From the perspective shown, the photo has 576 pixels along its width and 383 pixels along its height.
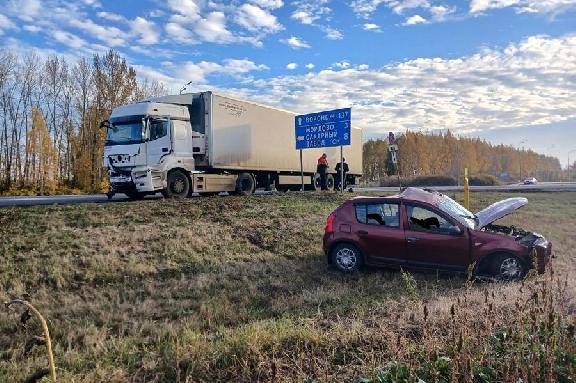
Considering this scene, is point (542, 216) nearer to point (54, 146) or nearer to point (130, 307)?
point (130, 307)

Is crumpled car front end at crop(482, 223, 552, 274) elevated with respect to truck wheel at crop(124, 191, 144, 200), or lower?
lower

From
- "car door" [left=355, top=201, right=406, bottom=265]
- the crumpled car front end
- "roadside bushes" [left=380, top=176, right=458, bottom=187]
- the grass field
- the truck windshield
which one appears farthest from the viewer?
"roadside bushes" [left=380, top=176, right=458, bottom=187]

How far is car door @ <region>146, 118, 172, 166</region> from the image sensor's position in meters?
14.4

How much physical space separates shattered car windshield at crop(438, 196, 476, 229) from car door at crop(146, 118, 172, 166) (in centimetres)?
888

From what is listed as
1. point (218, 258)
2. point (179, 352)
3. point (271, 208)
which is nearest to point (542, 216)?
point (271, 208)

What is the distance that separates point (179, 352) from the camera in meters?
4.62

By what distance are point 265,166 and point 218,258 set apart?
10480 mm

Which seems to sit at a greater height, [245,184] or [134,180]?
[134,180]

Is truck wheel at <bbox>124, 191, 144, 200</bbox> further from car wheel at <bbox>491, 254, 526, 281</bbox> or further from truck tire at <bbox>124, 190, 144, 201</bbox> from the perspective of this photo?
car wheel at <bbox>491, 254, 526, 281</bbox>

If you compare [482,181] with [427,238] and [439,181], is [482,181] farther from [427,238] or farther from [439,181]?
[427,238]

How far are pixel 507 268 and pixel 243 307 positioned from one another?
4422mm

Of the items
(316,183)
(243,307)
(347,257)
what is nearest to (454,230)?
(347,257)

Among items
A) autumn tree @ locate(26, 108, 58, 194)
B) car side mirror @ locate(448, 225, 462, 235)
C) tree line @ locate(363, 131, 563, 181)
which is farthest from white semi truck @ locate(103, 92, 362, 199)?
tree line @ locate(363, 131, 563, 181)

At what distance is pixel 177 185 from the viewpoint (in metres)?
15.3
